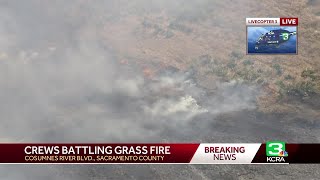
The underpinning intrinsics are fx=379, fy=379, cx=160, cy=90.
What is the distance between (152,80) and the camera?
838 inches

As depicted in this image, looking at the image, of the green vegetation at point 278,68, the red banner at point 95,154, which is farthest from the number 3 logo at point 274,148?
the green vegetation at point 278,68

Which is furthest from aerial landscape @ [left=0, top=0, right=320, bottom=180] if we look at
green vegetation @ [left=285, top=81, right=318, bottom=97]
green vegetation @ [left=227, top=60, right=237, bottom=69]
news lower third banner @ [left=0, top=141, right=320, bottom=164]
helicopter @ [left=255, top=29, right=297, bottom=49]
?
helicopter @ [left=255, top=29, right=297, bottom=49]

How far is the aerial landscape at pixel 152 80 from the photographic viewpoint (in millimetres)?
18120

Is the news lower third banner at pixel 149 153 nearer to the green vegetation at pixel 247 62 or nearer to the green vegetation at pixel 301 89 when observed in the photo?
the green vegetation at pixel 301 89

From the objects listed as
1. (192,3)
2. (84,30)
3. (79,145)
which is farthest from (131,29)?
(79,145)

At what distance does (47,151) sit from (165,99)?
7.09 m

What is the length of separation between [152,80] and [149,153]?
6.53 metres

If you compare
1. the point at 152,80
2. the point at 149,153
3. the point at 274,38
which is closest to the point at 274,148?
the point at 149,153

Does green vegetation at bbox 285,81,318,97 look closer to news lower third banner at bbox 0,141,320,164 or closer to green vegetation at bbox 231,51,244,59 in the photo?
green vegetation at bbox 231,51,244,59

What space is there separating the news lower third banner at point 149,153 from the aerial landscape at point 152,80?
58.5 inches

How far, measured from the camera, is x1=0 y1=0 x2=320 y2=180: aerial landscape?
18.1 m

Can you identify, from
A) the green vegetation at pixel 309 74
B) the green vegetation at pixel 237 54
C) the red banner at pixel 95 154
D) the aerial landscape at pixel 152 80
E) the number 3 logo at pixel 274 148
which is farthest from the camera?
the green vegetation at pixel 237 54

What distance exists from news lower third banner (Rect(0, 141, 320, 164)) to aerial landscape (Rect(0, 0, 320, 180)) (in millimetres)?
1486

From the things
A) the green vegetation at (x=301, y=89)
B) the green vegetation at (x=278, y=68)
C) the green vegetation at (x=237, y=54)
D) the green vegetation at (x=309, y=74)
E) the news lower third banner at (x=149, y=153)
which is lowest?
the news lower third banner at (x=149, y=153)
